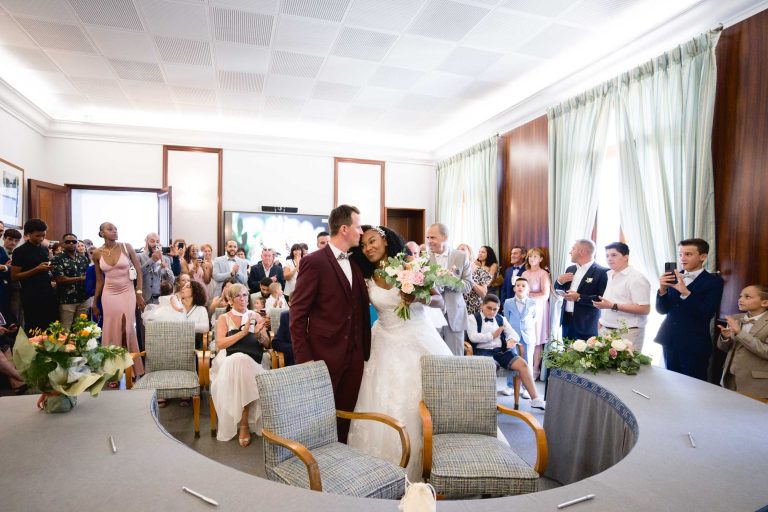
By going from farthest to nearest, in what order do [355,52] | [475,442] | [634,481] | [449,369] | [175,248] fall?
1. [175,248]
2. [355,52]
3. [449,369]
4. [475,442]
5. [634,481]

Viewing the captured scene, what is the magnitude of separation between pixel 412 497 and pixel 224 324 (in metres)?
3.17

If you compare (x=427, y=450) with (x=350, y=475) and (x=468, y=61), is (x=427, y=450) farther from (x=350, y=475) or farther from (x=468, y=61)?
(x=468, y=61)

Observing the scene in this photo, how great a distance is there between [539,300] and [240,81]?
5078mm

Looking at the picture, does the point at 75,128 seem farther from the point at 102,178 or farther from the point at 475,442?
the point at 475,442

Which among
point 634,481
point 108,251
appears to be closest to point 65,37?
point 108,251

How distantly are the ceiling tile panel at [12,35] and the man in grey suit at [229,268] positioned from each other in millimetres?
3465

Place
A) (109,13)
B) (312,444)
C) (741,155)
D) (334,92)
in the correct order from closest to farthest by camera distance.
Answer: (312,444)
(741,155)
(109,13)
(334,92)

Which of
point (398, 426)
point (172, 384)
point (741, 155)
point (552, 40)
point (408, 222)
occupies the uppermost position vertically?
point (552, 40)

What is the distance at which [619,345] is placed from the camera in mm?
2949

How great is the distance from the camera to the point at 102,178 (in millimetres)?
8102

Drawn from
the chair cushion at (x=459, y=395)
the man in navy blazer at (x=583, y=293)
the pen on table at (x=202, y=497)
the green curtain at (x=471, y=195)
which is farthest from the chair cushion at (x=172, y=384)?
the green curtain at (x=471, y=195)

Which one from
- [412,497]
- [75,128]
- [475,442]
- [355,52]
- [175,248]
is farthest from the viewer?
[75,128]

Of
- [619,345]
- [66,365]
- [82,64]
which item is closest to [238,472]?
[66,365]

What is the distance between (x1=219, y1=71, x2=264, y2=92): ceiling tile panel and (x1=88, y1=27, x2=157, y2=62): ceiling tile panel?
0.90m
